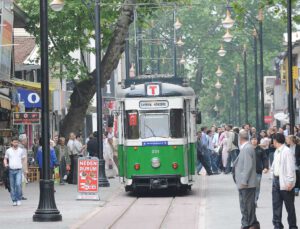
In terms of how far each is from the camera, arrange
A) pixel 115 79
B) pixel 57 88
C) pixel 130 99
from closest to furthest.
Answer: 1. pixel 130 99
2. pixel 57 88
3. pixel 115 79

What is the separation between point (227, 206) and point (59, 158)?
1240 centimetres

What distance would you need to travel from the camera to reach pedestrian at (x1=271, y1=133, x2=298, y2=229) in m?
19.0

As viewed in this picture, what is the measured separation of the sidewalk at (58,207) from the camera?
22.5 m

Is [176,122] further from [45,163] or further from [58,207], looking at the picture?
[45,163]

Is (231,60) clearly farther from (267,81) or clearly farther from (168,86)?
(168,86)

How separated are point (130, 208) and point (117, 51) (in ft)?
47.3

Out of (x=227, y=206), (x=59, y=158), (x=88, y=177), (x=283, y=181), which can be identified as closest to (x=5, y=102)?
(x=59, y=158)

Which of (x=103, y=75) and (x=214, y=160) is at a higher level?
(x=103, y=75)

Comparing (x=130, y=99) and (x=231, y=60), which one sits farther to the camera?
(x=231, y=60)

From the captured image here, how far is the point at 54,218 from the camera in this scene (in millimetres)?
22938

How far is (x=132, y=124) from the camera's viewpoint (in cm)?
3136

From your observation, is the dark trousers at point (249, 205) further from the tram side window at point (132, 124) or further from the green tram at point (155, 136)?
the tram side window at point (132, 124)

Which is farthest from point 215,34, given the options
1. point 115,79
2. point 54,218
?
point 54,218

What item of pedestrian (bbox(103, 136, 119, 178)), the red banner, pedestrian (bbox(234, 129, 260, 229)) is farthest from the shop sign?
pedestrian (bbox(234, 129, 260, 229))
